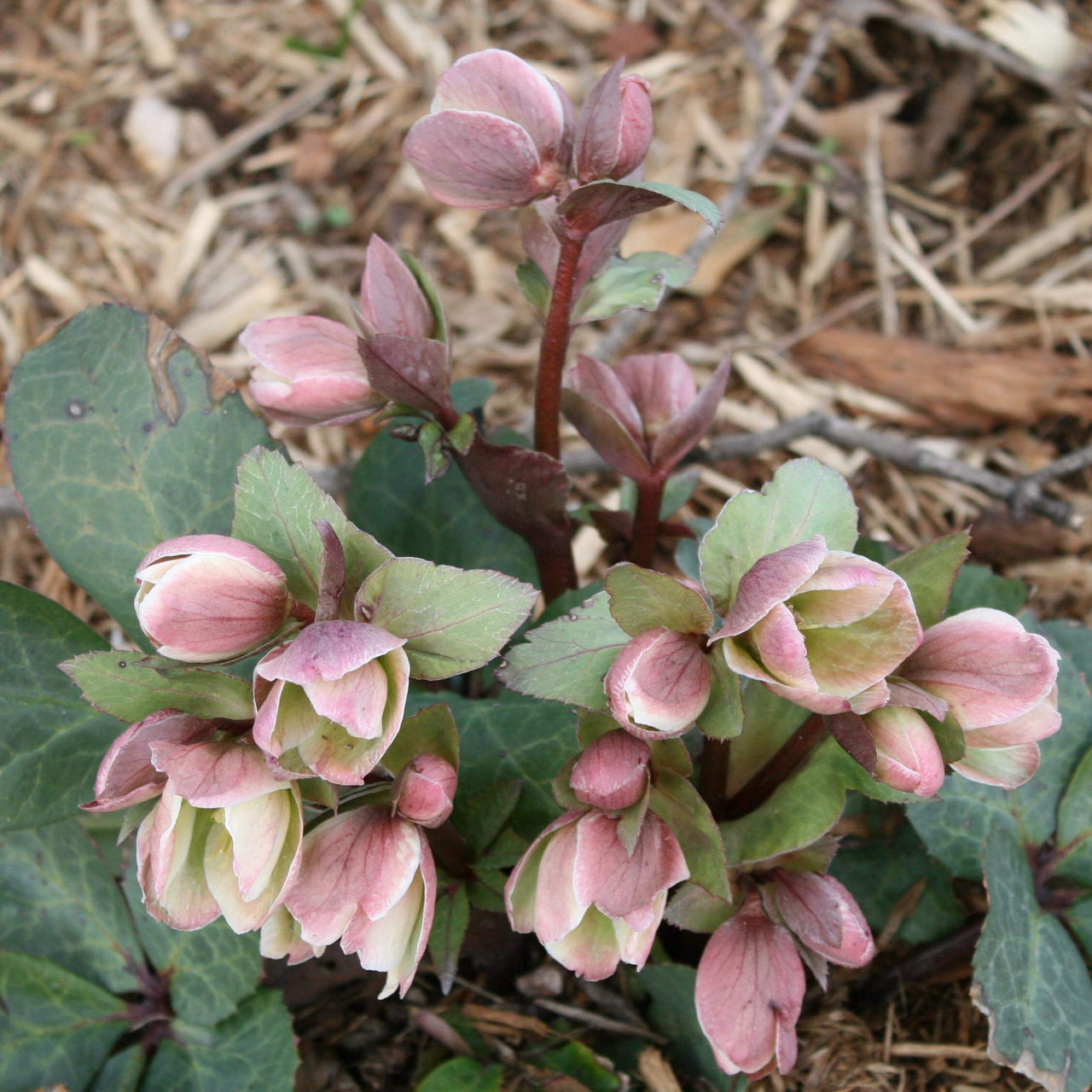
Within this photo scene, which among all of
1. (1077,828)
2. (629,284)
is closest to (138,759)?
(629,284)

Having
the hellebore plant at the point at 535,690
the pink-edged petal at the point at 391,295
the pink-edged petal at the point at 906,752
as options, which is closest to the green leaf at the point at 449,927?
the hellebore plant at the point at 535,690

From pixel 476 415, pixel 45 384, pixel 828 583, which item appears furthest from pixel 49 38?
pixel 828 583

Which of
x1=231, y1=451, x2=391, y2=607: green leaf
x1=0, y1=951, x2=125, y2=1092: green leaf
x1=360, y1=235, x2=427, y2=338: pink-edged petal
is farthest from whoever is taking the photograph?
x1=0, y1=951, x2=125, y2=1092: green leaf

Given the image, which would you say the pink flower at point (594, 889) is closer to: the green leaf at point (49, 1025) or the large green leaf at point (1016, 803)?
the large green leaf at point (1016, 803)

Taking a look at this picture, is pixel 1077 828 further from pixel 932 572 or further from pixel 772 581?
pixel 772 581

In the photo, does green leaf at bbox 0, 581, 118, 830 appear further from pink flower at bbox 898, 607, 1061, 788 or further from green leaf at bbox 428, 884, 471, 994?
pink flower at bbox 898, 607, 1061, 788

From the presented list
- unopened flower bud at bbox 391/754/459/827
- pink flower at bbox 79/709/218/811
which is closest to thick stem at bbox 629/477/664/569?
unopened flower bud at bbox 391/754/459/827
